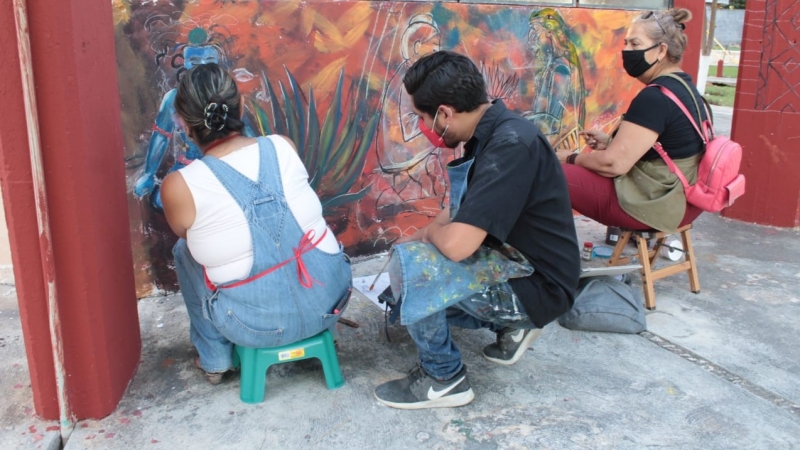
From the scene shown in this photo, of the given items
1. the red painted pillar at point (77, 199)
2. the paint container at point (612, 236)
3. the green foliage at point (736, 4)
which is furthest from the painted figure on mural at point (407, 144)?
the green foliage at point (736, 4)

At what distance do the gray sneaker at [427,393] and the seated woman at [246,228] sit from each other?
38 centimetres

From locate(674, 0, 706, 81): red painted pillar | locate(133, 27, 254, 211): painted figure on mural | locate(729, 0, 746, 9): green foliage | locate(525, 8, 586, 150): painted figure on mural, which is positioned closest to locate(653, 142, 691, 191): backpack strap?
locate(525, 8, 586, 150): painted figure on mural

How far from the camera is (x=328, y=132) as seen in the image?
3.77m

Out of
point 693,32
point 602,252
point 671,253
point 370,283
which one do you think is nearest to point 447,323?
point 370,283

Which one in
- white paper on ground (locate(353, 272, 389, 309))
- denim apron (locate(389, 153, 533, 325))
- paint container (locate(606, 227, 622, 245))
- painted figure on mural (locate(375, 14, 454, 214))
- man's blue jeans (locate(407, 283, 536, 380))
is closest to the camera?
denim apron (locate(389, 153, 533, 325))

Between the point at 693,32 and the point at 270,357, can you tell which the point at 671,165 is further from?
the point at 693,32

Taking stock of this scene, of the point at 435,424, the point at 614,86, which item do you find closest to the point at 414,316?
the point at 435,424

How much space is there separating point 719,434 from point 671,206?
4.24ft

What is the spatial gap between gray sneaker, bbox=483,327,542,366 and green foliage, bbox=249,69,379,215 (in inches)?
58.6

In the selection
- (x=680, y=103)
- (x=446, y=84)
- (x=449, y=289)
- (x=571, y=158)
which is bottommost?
(x=449, y=289)

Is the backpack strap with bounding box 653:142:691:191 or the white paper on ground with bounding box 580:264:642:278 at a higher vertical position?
the backpack strap with bounding box 653:142:691:191

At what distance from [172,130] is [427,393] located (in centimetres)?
188

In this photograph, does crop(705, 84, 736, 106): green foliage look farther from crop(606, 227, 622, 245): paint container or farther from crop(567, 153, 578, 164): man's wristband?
crop(567, 153, 578, 164): man's wristband

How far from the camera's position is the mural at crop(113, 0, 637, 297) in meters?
3.26
